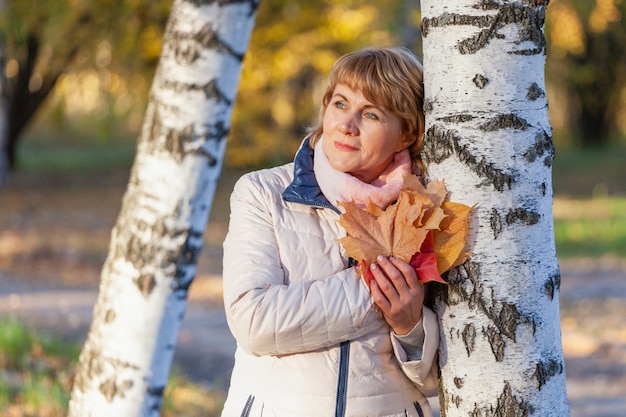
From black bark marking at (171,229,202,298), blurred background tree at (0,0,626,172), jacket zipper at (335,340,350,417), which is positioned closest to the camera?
jacket zipper at (335,340,350,417)

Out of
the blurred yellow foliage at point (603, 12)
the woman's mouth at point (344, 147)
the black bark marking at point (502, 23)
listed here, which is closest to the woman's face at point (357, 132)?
the woman's mouth at point (344, 147)

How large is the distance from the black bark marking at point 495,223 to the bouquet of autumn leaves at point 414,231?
Result: 0.06m

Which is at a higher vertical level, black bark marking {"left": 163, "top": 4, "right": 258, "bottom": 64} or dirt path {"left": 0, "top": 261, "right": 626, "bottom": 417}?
black bark marking {"left": 163, "top": 4, "right": 258, "bottom": 64}

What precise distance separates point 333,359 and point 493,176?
0.64m

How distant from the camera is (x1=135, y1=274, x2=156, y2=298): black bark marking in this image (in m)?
3.66

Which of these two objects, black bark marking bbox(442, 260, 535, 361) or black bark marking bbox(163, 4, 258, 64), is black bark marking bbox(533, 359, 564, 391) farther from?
black bark marking bbox(163, 4, 258, 64)

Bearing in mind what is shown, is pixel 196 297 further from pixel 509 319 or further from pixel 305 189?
pixel 509 319

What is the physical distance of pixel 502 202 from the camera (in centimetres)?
221

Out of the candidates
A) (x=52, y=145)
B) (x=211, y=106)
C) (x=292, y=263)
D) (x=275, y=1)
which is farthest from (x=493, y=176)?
(x=52, y=145)

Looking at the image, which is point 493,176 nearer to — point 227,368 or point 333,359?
point 333,359

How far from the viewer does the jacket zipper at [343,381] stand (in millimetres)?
2320

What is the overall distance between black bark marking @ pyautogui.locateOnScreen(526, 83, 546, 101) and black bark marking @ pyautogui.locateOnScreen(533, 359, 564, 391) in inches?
26.1

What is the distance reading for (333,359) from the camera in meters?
2.35

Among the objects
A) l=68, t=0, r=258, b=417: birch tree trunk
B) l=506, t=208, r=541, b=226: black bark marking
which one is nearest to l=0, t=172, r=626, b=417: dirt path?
l=68, t=0, r=258, b=417: birch tree trunk
